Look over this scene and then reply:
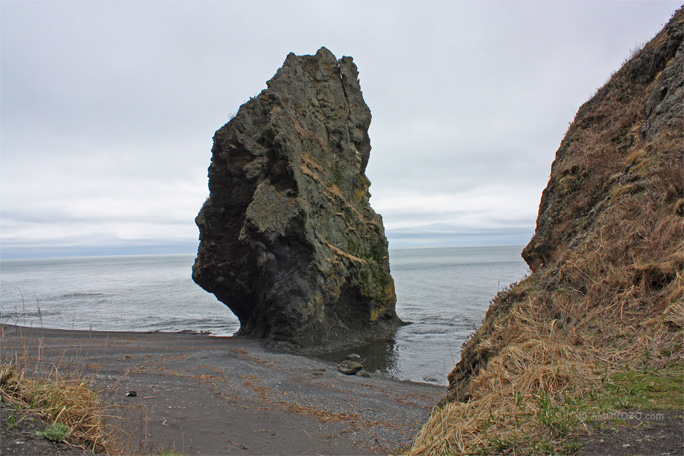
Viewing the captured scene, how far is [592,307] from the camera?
4.97 m

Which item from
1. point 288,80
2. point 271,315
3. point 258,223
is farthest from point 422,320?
point 288,80

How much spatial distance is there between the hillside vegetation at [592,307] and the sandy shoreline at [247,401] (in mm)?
2974

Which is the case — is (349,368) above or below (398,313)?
above

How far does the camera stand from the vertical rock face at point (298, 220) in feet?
57.7

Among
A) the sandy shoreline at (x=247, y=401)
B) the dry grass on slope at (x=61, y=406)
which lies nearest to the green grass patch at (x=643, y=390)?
the sandy shoreline at (x=247, y=401)

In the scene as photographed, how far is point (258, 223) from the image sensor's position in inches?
666

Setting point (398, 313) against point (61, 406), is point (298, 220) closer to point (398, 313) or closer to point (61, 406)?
point (61, 406)

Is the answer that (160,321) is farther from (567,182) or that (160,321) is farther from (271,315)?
(567,182)

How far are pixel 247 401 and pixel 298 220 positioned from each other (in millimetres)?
9276

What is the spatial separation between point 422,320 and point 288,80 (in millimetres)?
16989

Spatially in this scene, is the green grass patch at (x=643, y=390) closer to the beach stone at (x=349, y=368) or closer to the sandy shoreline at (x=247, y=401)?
the sandy shoreline at (x=247, y=401)

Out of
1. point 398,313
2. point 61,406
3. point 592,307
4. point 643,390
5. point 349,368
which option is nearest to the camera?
point 643,390

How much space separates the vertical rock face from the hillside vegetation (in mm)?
11423

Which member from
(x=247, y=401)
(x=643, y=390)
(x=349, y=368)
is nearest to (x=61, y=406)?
(x=643, y=390)
